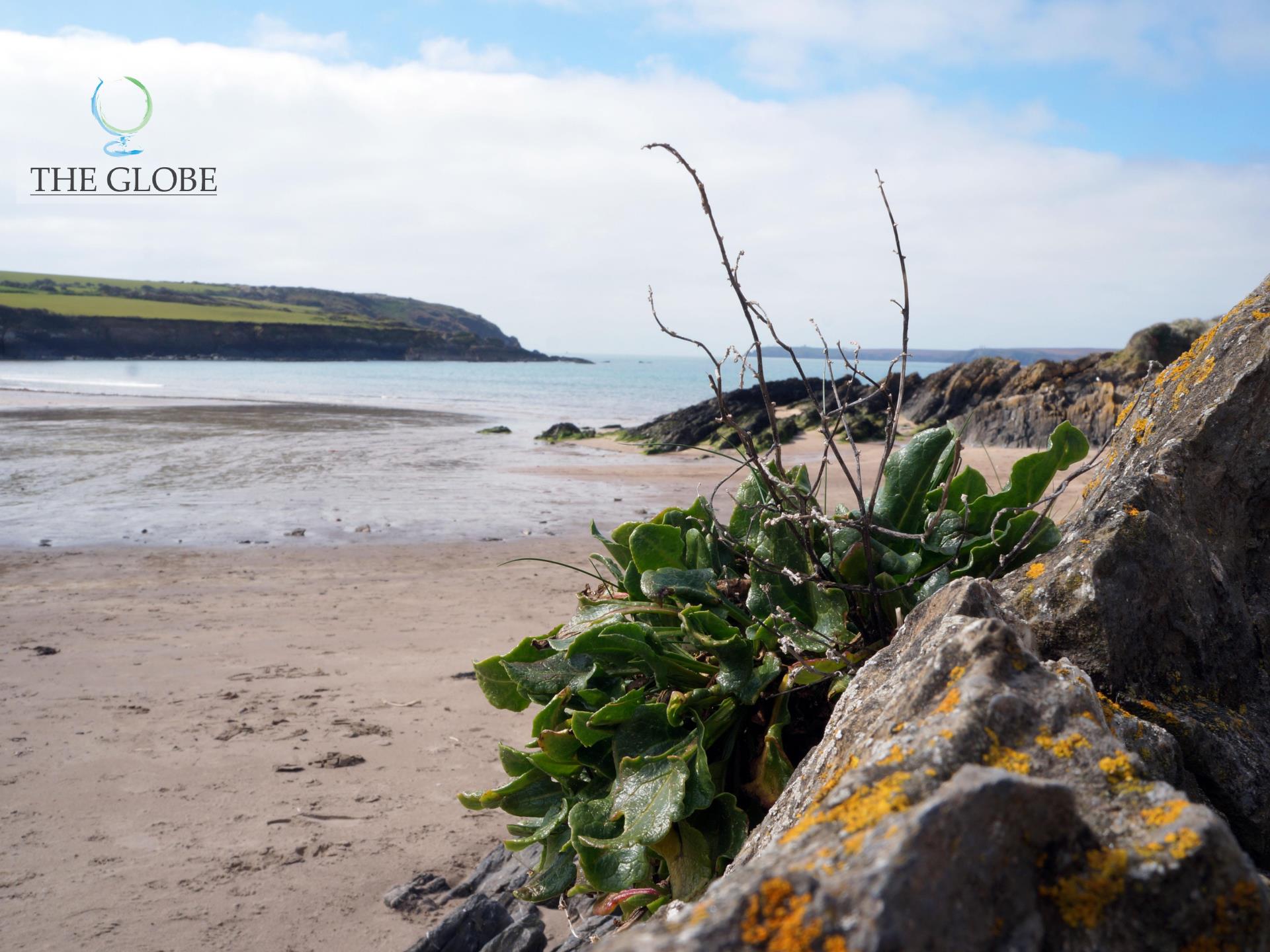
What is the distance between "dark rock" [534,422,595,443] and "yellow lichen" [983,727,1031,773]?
26332 millimetres

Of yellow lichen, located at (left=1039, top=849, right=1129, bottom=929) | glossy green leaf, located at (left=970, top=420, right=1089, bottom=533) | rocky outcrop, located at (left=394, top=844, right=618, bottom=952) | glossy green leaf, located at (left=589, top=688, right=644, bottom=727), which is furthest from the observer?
rocky outcrop, located at (left=394, top=844, right=618, bottom=952)

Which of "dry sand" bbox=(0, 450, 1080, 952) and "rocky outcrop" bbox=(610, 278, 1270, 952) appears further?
"dry sand" bbox=(0, 450, 1080, 952)

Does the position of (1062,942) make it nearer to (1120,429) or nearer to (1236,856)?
(1236,856)

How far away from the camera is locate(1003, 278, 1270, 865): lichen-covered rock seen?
5.41ft

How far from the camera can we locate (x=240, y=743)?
5012 mm

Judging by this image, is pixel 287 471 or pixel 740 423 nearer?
pixel 287 471

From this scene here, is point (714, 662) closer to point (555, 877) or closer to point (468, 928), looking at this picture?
point (555, 877)

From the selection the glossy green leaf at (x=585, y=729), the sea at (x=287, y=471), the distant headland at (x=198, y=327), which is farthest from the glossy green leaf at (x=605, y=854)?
the distant headland at (x=198, y=327)

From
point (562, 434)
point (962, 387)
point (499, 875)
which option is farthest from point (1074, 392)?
point (499, 875)

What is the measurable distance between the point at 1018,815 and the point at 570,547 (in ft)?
36.1

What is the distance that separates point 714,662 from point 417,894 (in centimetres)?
210

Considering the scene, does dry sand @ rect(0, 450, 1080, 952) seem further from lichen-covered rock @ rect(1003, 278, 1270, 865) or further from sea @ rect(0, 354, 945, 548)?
sea @ rect(0, 354, 945, 548)

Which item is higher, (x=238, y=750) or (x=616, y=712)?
(x=616, y=712)

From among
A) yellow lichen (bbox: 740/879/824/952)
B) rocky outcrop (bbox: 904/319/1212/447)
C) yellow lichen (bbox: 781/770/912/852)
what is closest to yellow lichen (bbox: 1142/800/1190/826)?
yellow lichen (bbox: 781/770/912/852)
